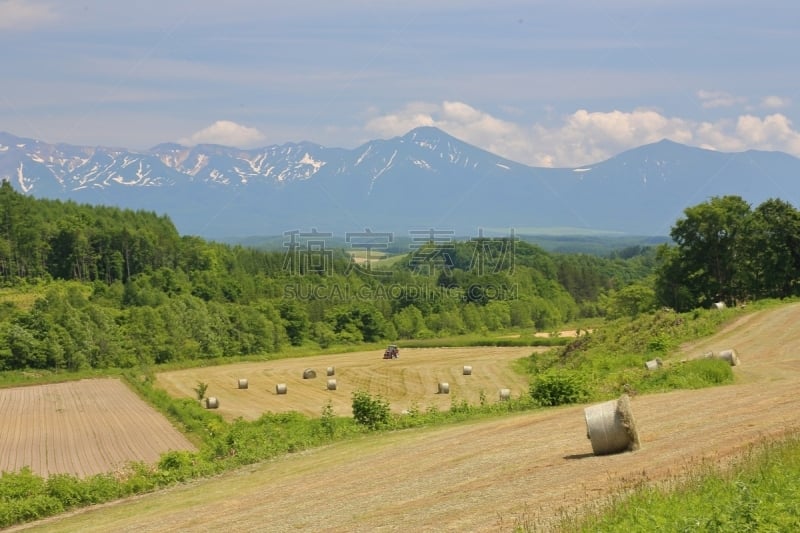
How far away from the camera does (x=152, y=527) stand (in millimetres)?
18250

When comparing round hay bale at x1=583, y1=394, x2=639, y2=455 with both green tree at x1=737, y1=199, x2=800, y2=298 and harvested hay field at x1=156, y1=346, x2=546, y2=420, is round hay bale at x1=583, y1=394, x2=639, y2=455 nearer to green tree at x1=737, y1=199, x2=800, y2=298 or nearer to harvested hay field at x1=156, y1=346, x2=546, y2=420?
harvested hay field at x1=156, y1=346, x2=546, y2=420

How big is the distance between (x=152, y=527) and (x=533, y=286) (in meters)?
147

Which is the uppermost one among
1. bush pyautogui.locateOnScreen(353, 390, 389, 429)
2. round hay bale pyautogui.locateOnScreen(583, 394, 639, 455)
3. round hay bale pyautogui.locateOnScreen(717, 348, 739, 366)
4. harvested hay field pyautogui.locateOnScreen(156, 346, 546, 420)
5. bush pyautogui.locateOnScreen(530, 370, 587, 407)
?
round hay bale pyautogui.locateOnScreen(583, 394, 639, 455)

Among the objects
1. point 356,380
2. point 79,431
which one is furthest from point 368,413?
point 356,380

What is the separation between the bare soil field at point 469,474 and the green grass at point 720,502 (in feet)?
3.05

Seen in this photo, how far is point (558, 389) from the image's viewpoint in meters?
29.6

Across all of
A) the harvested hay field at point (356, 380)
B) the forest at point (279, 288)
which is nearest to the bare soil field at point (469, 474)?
the harvested hay field at point (356, 380)

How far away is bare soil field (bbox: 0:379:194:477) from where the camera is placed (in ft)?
131

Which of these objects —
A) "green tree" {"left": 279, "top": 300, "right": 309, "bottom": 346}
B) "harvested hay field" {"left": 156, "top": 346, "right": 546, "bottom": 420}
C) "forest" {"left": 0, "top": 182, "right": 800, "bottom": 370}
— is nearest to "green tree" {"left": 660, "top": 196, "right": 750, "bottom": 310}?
"forest" {"left": 0, "top": 182, "right": 800, "bottom": 370}

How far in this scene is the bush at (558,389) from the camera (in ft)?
96.4

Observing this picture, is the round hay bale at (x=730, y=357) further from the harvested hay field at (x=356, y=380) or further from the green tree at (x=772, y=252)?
the green tree at (x=772, y=252)

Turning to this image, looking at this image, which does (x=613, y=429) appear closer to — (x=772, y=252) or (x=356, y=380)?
(x=356, y=380)

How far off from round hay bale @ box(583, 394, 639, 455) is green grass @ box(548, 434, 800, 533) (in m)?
3.18

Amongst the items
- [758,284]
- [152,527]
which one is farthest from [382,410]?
[758,284]
